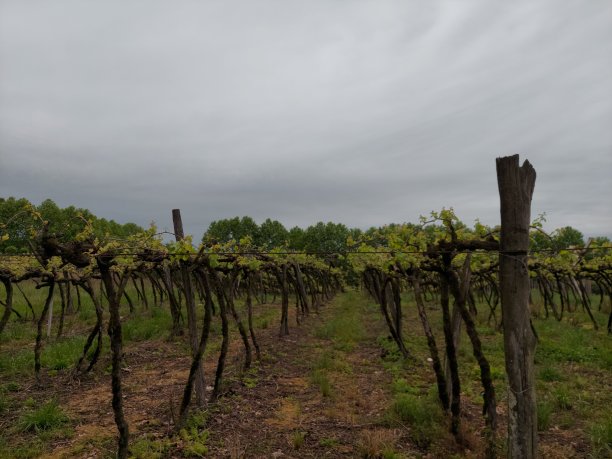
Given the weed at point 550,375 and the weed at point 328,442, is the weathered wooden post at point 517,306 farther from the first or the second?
the weed at point 550,375

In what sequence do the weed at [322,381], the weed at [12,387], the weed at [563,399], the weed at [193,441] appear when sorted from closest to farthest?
the weed at [193,441], the weed at [563,399], the weed at [322,381], the weed at [12,387]

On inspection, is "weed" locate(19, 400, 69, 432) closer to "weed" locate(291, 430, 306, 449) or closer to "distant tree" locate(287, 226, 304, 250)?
"weed" locate(291, 430, 306, 449)

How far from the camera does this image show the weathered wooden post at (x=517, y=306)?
3939 mm

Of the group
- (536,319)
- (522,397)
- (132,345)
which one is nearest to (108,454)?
(522,397)

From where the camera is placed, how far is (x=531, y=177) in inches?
163

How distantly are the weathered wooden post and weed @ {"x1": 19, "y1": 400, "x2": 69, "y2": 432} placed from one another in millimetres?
6263

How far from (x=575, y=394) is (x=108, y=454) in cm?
800

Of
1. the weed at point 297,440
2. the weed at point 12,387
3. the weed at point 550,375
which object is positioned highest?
the weed at point 12,387

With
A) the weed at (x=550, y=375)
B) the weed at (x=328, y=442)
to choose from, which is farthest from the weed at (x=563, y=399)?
the weed at (x=328, y=442)

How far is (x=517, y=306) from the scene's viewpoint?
4.00 m

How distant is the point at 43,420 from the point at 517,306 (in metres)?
6.76

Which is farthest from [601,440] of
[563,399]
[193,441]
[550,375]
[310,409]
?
[193,441]

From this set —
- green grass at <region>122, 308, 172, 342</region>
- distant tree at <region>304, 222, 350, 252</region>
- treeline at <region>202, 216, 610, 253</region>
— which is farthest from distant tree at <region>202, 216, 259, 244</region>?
green grass at <region>122, 308, 172, 342</region>

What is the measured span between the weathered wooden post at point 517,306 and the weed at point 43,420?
6.26m
